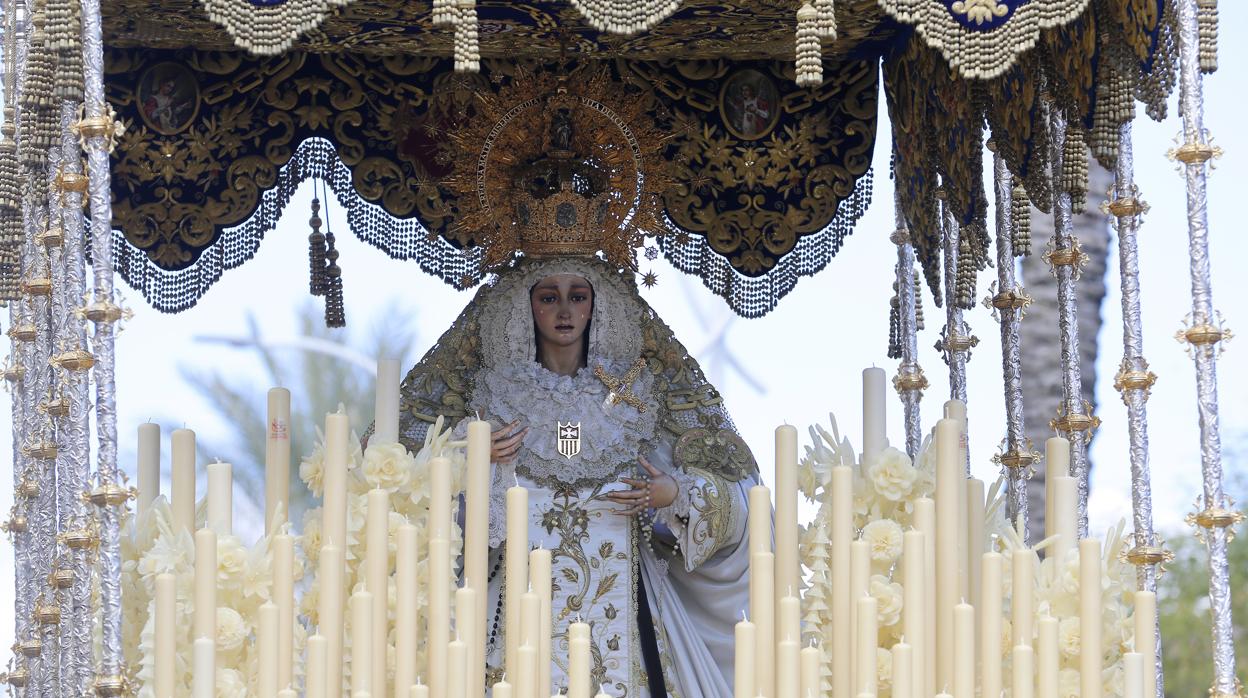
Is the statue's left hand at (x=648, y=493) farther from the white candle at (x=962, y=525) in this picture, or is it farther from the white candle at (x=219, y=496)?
the white candle at (x=219, y=496)

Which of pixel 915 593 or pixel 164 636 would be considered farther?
pixel 915 593

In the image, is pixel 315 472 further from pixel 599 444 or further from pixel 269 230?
pixel 269 230

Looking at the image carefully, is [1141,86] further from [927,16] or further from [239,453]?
[239,453]

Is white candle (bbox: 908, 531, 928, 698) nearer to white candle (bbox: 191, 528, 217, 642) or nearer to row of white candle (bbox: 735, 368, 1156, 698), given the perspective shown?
row of white candle (bbox: 735, 368, 1156, 698)

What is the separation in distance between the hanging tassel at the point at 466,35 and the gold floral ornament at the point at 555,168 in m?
1.68

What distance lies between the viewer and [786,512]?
6223 mm

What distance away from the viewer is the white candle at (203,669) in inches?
226

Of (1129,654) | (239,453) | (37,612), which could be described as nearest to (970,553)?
(1129,654)

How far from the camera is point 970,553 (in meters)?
6.54

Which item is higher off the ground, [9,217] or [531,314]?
[9,217]

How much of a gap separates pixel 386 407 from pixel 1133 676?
7.38 feet

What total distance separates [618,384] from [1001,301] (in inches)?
51.5

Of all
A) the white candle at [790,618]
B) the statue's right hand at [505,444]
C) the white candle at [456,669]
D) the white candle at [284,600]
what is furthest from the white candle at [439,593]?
the statue's right hand at [505,444]

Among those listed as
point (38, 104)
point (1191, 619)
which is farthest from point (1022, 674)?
point (1191, 619)
